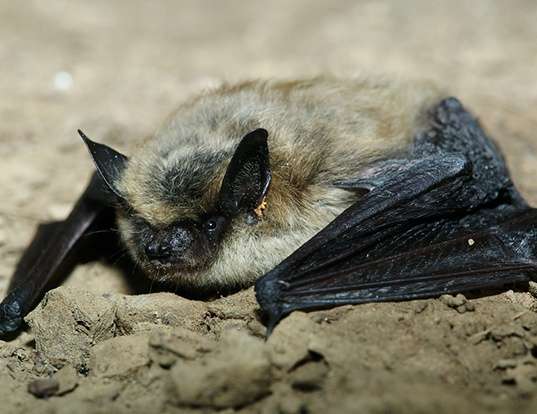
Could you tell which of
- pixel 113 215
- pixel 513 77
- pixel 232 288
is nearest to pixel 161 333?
pixel 232 288

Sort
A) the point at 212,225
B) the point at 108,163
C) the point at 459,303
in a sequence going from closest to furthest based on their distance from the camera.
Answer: the point at 459,303 → the point at 212,225 → the point at 108,163

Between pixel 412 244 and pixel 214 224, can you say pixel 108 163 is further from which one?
pixel 412 244

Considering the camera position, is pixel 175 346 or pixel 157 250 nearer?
pixel 175 346

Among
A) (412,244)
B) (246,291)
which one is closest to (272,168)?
(246,291)

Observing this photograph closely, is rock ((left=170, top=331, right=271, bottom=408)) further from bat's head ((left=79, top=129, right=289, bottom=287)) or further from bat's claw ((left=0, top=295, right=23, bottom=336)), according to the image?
bat's claw ((left=0, top=295, right=23, bottom=336))

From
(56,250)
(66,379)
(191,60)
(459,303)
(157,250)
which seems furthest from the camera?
(191,60)

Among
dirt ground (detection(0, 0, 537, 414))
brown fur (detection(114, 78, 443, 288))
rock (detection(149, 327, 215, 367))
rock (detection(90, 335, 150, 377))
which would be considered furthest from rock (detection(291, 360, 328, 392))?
brown fur (detection(114, 78, 443, 288))

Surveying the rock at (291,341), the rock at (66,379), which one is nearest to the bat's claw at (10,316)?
the rock at (66,379)

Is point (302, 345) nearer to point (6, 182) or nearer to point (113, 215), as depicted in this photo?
point (113, 215)
